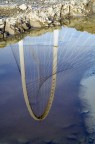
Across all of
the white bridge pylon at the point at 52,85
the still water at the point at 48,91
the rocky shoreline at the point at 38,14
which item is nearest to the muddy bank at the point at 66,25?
the rocky shoreline at the point at 38,14

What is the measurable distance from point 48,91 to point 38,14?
11737 mm

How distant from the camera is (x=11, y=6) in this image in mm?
26859

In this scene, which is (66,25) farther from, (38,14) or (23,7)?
(23,7)

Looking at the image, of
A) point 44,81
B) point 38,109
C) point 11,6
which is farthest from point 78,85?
point 11,6

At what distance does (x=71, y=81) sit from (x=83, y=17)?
46.7ft

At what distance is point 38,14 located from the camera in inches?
954

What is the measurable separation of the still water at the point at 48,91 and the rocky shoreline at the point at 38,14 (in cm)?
169

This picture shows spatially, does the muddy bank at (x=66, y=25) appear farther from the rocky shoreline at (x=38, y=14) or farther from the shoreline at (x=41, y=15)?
the rocky shoreline at (x=38, y=14)

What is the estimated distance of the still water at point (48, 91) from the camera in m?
10.5

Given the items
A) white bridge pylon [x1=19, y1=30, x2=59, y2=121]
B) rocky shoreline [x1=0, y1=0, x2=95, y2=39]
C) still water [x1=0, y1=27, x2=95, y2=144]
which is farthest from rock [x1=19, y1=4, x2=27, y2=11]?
white bridge pylon [x1=19, y1=30, x2=59, y2=121]

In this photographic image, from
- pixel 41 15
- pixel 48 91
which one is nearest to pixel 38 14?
pixel 41 15

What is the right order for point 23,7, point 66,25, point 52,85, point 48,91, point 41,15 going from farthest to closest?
point 23,7
point 66,25
point 41,15
point 52,85
point 48,91

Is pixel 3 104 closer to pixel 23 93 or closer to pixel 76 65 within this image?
pixel 23 93

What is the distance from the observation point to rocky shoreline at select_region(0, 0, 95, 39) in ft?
70.7
